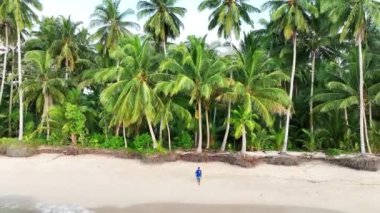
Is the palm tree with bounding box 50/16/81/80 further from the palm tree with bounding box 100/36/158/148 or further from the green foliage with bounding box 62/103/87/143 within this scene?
the palm tree with bounding box 100/36/158/148

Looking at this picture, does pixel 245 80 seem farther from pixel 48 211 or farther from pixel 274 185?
pixel 48 211

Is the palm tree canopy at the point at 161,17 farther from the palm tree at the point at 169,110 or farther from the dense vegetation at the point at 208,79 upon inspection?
the palm tree at the point at 169,110

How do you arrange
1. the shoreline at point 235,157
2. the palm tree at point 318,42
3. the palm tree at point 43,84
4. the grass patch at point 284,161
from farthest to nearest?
the palm tree at point 43,84 → the palm tree at point 318,42 → the grass patch at point 284,161 → the shoreline at point 235,157

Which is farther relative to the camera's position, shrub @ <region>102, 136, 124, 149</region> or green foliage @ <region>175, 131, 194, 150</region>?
green foliage @ <region>175, 131, 194, 150</region>

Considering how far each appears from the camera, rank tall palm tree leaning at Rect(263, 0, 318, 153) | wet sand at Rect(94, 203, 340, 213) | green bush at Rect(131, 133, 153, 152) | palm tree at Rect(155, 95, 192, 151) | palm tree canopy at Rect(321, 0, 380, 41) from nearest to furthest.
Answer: wet sand at Rect(94, 203, 340, 213)
palm tree canopy at Rect(321, 0, 380, 41)
palm tree at Rect(155, 95, 192, 151)
tall palm tree leaning at Rect(263, 0, 318, 153)
green bush at Rect(131, 133, 153, 152)

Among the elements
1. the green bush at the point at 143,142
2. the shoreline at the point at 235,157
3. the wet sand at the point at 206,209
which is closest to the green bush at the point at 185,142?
the green bush at the point at 143,142

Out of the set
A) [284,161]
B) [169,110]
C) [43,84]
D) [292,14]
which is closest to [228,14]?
[292,14]

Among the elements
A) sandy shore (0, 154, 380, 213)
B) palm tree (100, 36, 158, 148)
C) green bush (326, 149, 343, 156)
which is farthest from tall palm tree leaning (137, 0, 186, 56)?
green bush (326, 149, 343, 156)
